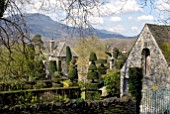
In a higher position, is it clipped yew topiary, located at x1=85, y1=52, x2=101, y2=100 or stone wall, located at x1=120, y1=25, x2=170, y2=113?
stone wall, located at x1=120, y1=25, x2=170, y2=113

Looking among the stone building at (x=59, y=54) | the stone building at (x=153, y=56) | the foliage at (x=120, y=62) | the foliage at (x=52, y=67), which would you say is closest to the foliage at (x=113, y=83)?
the stone building at (x=153, y=56)

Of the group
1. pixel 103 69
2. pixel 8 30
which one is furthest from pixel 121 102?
pixel 103 69

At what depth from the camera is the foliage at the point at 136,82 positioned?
19.2 meters

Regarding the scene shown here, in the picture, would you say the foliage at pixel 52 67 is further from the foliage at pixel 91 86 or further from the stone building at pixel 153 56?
the stone building at pixel 153 56

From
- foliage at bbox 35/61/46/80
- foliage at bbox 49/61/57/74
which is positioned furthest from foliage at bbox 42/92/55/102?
foliage at bbox 49/61/57/74

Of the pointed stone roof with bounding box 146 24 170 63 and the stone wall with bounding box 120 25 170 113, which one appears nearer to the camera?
the stone wall with bounding box 120 25 170 113

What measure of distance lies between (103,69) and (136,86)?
18312mm

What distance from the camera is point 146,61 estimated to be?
21.1 meters

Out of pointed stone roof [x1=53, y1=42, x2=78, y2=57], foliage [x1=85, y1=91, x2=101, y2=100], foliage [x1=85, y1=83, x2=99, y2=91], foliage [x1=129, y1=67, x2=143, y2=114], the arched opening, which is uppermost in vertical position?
pointed stone roof [x1=53, y1=42, x2=78, y2=57]

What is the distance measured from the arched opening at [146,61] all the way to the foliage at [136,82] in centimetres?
39

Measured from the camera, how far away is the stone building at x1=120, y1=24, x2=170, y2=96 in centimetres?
1947

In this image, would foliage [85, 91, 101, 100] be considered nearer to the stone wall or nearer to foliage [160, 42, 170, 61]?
Result: the stone wall

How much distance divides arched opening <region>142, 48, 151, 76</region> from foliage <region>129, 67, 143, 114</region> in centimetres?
39

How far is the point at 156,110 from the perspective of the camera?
55.7 feet
